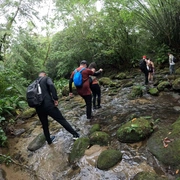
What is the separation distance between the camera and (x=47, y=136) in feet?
13.2

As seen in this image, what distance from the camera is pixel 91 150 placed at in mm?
3453

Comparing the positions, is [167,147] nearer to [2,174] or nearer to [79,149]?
[79,149]

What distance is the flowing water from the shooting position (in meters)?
2.87

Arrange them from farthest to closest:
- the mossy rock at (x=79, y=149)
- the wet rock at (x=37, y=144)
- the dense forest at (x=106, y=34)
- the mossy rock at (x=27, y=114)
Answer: the dense forest at (x=106, y=34), the mossy rock at (x=27, y=114), the wet rock at (x=37, y=144), the mossy rock at (x=79, y=149)

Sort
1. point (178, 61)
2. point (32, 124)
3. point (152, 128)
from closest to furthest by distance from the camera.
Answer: point (152, 128) → point (32, 124) → point (178, 61)

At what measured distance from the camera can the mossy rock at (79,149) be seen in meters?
3.36

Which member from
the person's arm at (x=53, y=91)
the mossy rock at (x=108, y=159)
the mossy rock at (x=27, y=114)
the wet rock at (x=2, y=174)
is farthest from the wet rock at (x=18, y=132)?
the mossy rock at (x=108, y=159)

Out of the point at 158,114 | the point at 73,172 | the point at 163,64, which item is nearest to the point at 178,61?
the point at 163,64

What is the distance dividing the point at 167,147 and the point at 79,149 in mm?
1595

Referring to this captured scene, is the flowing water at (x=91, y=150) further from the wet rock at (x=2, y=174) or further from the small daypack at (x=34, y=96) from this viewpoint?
the small daypack at (x=34, y=96)

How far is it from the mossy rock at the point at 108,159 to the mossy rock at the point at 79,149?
45 centimetres

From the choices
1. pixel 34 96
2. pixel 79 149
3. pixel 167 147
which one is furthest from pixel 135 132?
pixel 34 96

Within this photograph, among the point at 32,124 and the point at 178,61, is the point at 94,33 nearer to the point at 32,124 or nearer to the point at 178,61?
the point at 178,61

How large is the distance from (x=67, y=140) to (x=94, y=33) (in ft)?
35.2
